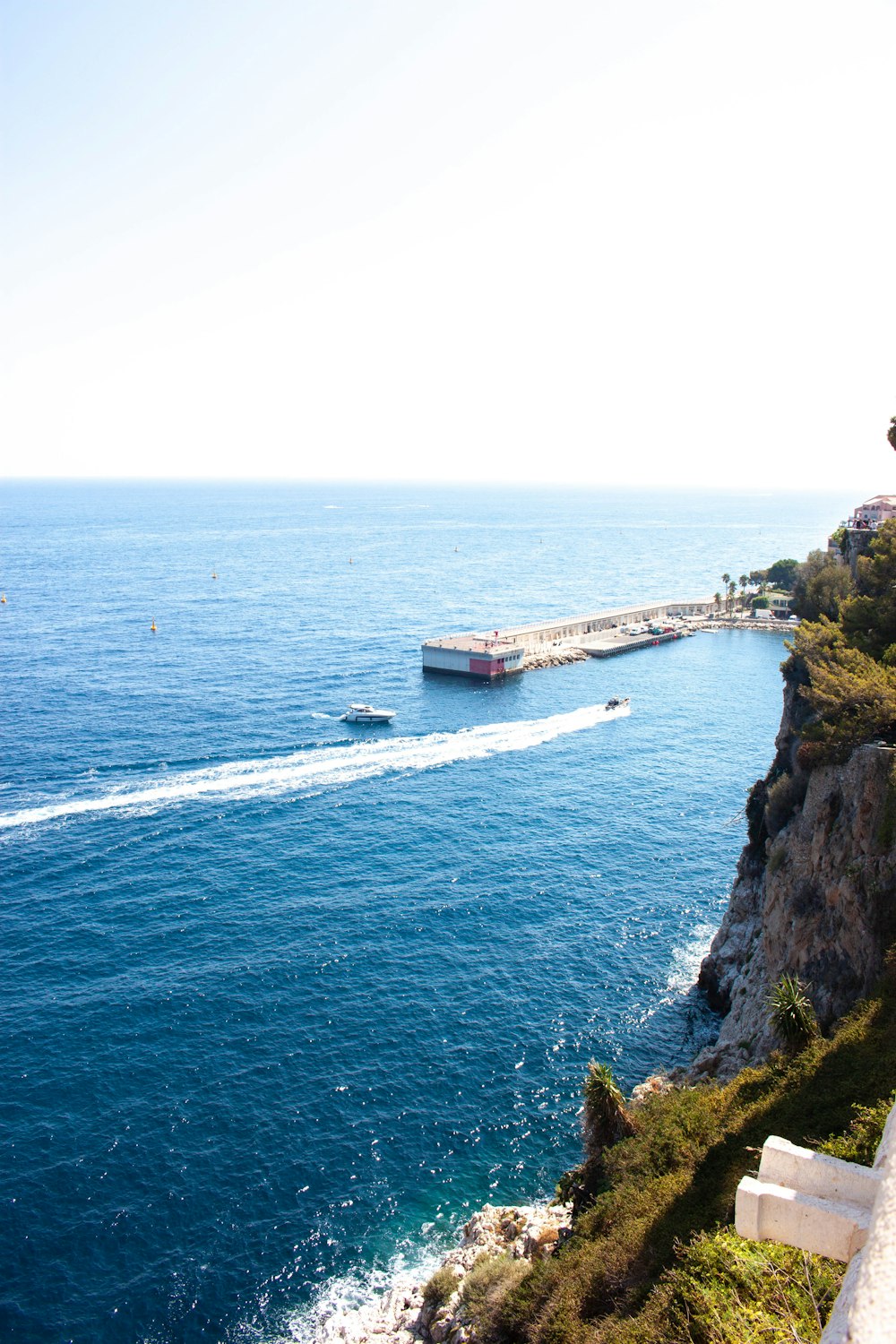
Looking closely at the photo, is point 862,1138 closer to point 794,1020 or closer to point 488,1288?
point 794,1020

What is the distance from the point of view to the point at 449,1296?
31.8 m

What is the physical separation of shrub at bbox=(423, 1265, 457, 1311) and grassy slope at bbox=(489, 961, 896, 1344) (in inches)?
193

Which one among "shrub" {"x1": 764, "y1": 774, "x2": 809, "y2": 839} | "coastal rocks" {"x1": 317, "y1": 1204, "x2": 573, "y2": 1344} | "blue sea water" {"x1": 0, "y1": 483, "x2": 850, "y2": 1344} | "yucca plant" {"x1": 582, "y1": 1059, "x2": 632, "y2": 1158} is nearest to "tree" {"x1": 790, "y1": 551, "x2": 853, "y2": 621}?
"blue sea water" {"x1": 0, "y1": 483, "x2": 850, "y2": 1344}

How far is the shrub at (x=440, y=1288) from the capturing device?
105 feet

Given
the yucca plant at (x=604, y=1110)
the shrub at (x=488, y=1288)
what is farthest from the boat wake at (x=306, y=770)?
the shrub at (x=488, y=1288)

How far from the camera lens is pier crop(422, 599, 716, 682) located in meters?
121

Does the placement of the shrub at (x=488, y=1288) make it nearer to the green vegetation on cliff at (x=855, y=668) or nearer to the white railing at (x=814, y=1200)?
the white railing at (x=814, y=1200)

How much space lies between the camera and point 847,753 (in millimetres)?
40625

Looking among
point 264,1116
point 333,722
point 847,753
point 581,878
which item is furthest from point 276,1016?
point 333,722

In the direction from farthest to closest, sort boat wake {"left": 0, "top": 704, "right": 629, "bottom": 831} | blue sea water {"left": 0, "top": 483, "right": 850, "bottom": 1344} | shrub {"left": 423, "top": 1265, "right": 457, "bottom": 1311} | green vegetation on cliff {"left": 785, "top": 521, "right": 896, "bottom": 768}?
boat wake {"left": 0, "top": 704, "right": 629, "bottom": 831}
green vegetation on cliff {"left": 785, "top": 521, "right": 896, "bottom": 768}
blue sea water {"left": 0, "top": 483, "right": 850, "bottom": 1344}
shrub {"left": 423, "top": 1265, "right": 457, "bottom": 1311}

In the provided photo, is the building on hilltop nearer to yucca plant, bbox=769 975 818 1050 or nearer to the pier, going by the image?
the pier

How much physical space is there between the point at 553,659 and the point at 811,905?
94.7m

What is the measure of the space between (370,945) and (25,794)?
36.0 metres

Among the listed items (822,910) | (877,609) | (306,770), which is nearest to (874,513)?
(877,609)
